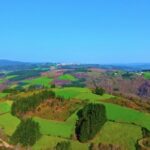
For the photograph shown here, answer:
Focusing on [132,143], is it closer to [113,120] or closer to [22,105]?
[113,120]

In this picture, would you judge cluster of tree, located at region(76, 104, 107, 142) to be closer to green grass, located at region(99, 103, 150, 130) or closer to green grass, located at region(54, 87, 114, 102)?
green grass, located at region(99, 103, 150, 130)

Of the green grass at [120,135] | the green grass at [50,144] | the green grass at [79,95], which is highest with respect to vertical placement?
the green grass at [79,95]

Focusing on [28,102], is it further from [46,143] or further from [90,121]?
[46,143]

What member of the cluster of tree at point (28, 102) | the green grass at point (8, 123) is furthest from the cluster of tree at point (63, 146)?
the cluster of tree at point (28, 102)

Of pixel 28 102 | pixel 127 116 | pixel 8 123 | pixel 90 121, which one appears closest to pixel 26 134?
pixel 8 123

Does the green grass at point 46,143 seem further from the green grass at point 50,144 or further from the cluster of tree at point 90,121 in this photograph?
the cluster of tree at point 90,121

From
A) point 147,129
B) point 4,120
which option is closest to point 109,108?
point 147,129

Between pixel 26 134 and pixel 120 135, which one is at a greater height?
pixel 26 134
